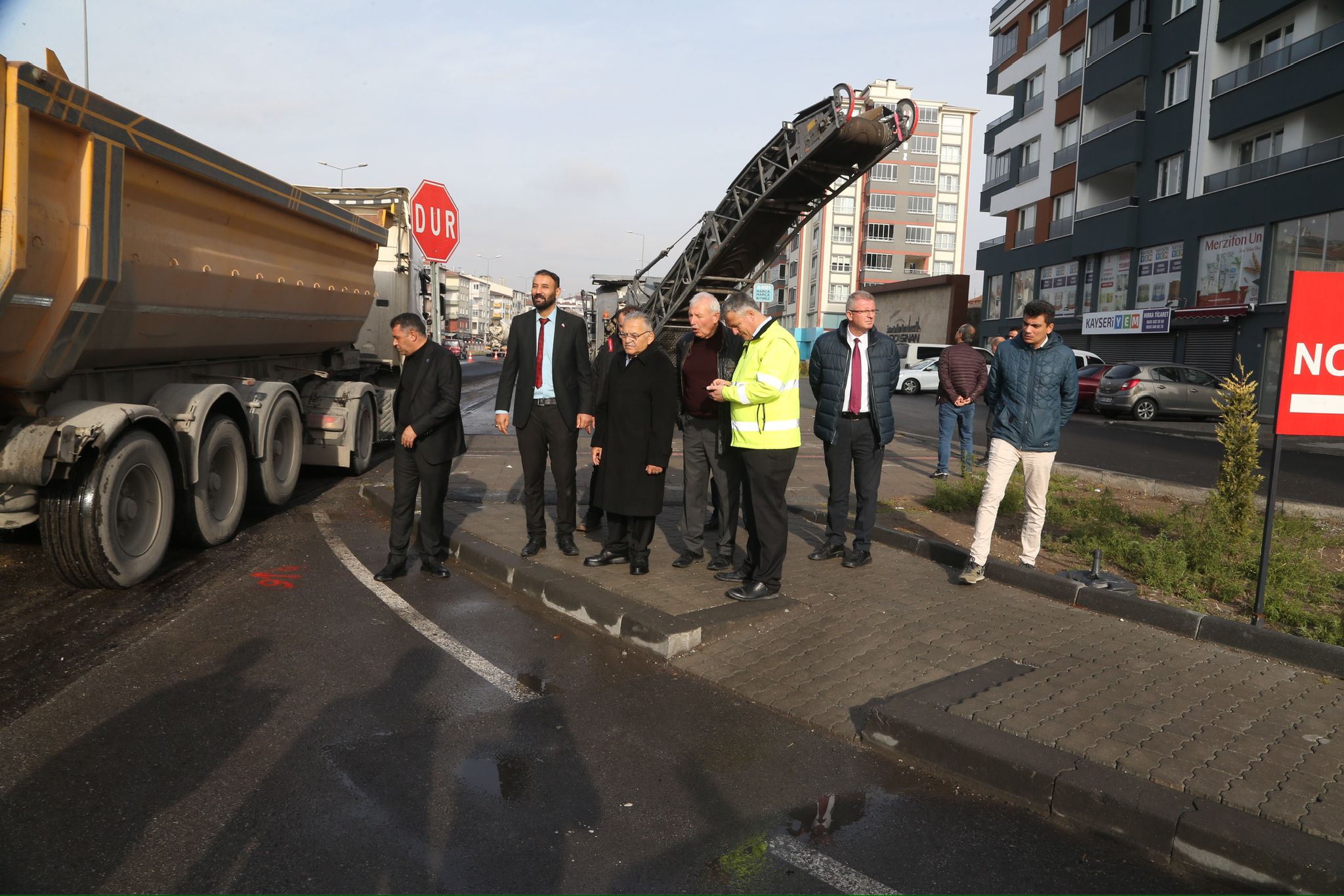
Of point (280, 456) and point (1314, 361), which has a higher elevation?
point (1314, 361)

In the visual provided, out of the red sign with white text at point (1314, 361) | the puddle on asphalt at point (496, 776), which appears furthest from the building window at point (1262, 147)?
the puddle on asphalt at point (496, 776)

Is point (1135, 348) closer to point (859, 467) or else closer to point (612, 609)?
point (859, 467)

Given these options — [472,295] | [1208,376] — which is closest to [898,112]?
[1208,376]

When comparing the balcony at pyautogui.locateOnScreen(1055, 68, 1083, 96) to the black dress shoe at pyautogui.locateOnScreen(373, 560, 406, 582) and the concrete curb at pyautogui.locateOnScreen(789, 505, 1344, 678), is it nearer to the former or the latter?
the concrete curb at pyautogui.locateOnScreen(789, 505, 1344, 678)

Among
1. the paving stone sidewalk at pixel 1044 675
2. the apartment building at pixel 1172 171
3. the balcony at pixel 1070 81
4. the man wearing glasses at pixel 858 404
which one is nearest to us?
the paving stone sidewalk at pixel 1044 675

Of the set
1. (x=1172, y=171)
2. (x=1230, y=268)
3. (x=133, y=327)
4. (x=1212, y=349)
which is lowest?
(x=133, y=327)

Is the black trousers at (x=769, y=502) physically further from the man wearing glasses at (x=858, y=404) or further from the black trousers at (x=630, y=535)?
the man wearing glasses at (x=858, y=404)

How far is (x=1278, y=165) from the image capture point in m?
25.9

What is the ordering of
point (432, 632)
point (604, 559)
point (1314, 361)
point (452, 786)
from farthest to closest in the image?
point (604, 559) < point (432, 632) < point (1314, 361) < point (452, 786)

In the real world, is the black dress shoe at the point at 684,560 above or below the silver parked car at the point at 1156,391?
below

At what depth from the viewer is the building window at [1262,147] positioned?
26.7m

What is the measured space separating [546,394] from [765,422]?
1946mm

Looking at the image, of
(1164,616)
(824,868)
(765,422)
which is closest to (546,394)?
(765,422)

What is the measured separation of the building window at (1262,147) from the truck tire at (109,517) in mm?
30126
